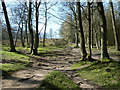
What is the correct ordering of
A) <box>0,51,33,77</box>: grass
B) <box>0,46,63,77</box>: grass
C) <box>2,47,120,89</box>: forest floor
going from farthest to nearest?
<box>0,46,63,77</box>: grass
<box>0,51,33,77</box>: grass
<box>2,47,120,89</box>: forest floor

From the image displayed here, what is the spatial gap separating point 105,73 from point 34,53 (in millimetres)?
11944

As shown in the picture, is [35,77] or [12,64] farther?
[12,64]

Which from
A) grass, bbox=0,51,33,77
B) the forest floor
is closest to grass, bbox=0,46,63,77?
grass, bbox=0,51,33,77

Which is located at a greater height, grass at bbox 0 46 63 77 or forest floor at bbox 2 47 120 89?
grass at bbox 0 46 63 77

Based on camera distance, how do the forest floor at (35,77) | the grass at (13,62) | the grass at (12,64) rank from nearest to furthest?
the forest floor at (35,77) → the grass at (12,64) → the grass at (13,62)

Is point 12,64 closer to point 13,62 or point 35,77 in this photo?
point 13,62

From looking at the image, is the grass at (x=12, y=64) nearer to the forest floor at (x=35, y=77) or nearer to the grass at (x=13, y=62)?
the grass at (x=13, y=62)

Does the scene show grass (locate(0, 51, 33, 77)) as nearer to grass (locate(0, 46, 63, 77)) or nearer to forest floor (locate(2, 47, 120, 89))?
grass (locate(0, 46, 63, 77))

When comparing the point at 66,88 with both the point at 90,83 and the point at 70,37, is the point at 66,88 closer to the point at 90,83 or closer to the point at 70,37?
the point at 90,83

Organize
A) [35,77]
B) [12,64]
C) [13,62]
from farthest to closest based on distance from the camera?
[13,62], [12,64], [35,77]

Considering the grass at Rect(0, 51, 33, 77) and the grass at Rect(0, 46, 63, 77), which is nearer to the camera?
the grass at Rect(0, 51, 33, 77)

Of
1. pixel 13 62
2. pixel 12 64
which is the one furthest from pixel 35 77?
pixel 13 62

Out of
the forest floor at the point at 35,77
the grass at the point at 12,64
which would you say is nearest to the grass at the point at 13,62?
the grass at the point at 12,64

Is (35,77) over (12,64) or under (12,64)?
under
